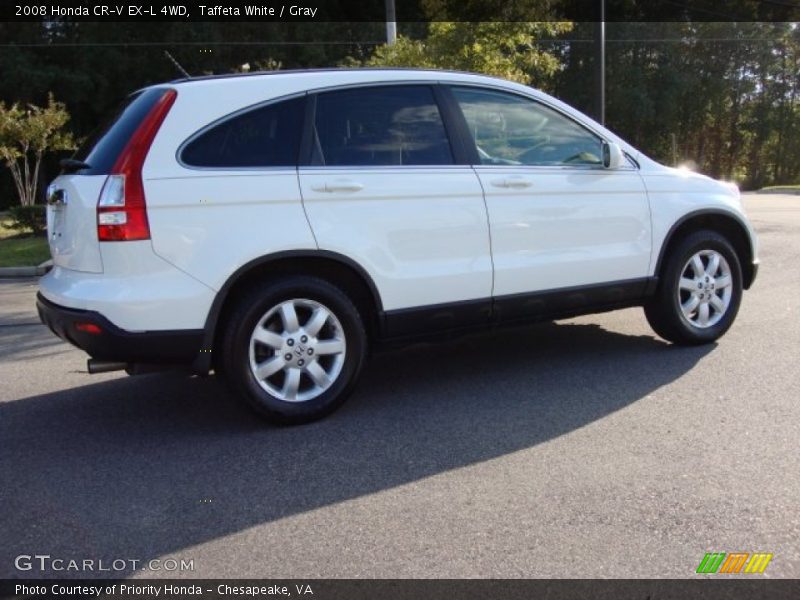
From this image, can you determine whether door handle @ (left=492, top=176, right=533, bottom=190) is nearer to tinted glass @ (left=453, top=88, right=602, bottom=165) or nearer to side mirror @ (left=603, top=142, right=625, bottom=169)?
tinted glass @ (left=453, top=88, right=602, bottom=165)

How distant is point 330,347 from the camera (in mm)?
4484

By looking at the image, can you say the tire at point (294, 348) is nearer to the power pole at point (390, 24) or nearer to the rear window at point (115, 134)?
the rear window at point (115, 134)

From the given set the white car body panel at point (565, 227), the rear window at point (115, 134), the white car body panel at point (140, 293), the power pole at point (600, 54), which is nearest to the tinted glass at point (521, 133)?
the white car body panel at point (565, 227)

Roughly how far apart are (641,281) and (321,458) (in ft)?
8.84

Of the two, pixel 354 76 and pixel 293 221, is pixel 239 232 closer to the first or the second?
pixel 293 221

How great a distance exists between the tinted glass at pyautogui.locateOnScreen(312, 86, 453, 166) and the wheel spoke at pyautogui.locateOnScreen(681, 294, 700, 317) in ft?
7.16

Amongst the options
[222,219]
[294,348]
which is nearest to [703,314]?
[294,348]

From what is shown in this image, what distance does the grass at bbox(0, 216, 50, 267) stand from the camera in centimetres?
1269

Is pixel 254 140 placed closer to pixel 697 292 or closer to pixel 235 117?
pixel 235 117

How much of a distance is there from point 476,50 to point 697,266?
911 centimetres

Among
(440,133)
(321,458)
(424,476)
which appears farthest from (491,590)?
(440,133)

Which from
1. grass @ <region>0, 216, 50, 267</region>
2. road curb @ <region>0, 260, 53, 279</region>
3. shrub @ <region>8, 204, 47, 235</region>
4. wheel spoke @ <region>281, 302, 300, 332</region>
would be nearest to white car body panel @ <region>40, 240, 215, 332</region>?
wheel spoke @ <region>281, 302, 300, 332</region>

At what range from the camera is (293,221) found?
14.2 feet

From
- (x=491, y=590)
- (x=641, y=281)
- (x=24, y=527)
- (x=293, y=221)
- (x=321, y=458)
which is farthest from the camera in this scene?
(x=641, y=281)
